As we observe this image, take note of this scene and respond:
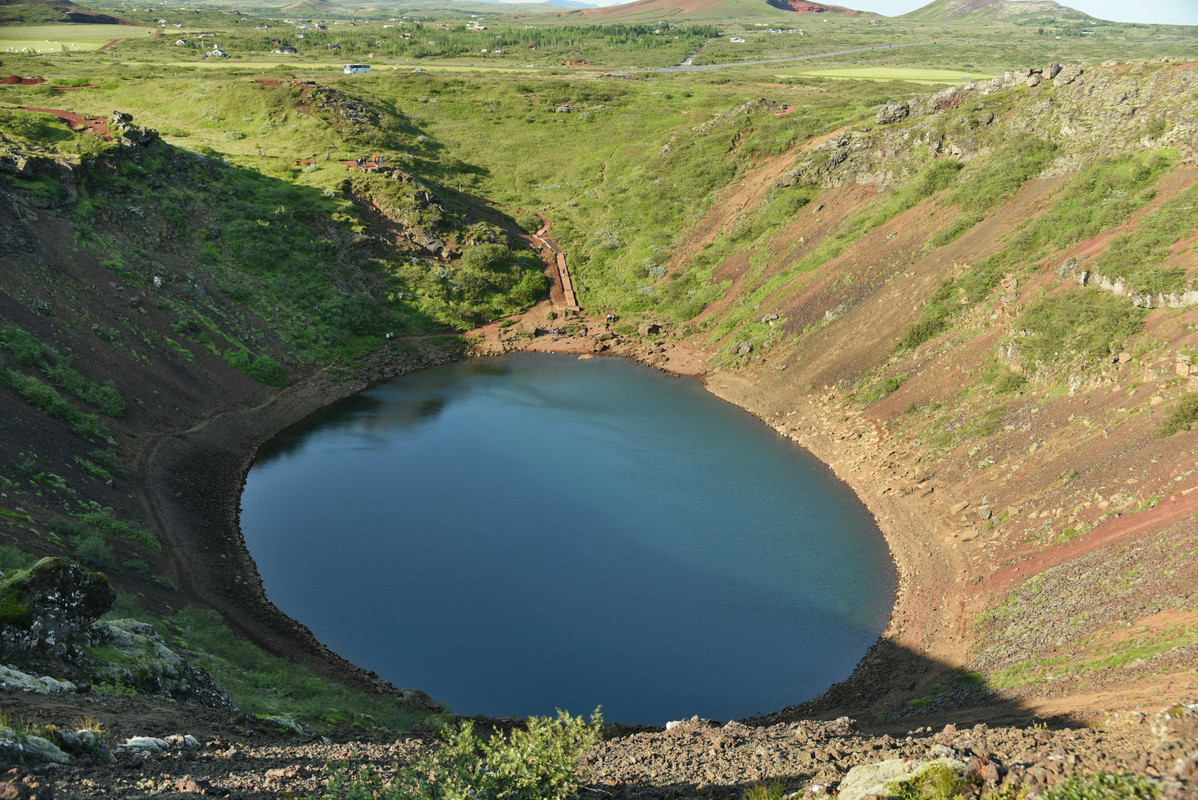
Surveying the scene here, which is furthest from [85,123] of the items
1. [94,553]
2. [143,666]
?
[143,666]

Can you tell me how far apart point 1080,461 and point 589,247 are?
6061cm

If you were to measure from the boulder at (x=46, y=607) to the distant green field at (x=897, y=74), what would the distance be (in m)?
160

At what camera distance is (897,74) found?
161375 mm

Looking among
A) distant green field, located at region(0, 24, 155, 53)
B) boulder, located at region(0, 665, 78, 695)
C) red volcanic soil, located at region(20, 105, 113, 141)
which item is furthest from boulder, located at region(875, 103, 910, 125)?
distant green field, located at region(0, 24, 155, 53)

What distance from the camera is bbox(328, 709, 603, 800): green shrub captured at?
1389 centimetres

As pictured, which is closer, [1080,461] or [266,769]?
[266,769]

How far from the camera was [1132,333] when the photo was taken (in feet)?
146

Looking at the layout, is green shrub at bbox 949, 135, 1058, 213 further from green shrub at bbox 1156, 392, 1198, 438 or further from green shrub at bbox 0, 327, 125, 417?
green shrub at bbox 0, 327, 125, 417

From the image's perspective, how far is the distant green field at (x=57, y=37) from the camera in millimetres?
143625

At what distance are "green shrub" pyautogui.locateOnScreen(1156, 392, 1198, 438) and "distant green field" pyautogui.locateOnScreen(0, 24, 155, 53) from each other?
585ft

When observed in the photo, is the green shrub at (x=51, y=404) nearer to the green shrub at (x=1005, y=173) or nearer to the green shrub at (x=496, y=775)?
the green shrub at (x=496, y=775)

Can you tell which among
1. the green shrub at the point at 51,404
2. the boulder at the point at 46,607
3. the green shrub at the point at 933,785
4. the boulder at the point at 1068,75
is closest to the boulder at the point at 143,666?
the boulder at the point at 46,607

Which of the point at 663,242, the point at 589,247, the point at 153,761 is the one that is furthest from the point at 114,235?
the point at 153,761

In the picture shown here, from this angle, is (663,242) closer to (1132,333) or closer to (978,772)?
(1132,333)
